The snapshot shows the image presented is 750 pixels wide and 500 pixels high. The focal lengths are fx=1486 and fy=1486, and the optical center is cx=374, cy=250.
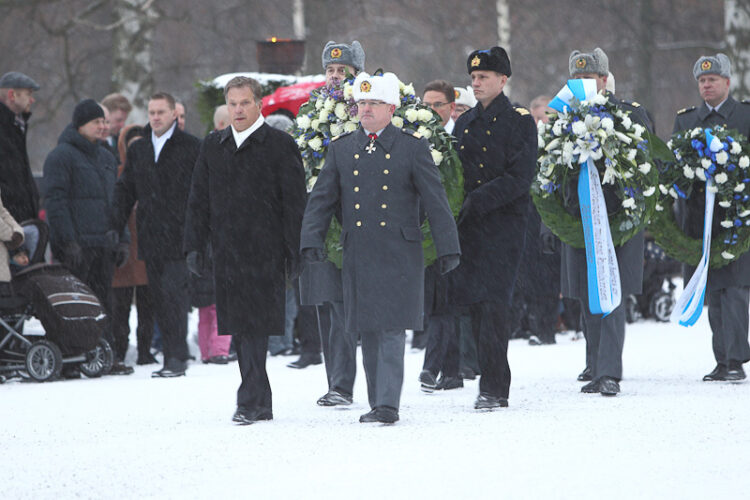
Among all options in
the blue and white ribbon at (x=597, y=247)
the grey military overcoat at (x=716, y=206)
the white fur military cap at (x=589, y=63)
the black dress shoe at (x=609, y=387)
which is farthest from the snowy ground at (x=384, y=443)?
the white fur military cap at (x=589, y=63)

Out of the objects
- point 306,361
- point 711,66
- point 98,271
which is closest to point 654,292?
point 306,361

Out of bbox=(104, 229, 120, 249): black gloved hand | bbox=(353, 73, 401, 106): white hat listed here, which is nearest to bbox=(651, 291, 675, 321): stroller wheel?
bbox=(104, 229, 120, 249): black gloved hand

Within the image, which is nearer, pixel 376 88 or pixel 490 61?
pixel 376 88

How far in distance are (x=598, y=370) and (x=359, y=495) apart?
160 inches

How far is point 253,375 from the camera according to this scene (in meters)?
9.00

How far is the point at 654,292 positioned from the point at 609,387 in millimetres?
8545

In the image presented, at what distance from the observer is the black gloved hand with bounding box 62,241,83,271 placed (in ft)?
42.1

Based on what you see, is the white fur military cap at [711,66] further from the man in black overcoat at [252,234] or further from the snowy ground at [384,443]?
the man in black overcoat at [252,234]

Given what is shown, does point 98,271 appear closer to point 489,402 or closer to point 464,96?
point 464,96

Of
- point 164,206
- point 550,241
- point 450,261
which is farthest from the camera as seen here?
point 164,206

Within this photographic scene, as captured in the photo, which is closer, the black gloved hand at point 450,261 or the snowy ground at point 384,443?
the snowy ground at point 384,443

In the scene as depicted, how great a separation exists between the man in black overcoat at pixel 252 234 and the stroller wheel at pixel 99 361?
12.0 ft

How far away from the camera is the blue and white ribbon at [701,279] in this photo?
11211mm

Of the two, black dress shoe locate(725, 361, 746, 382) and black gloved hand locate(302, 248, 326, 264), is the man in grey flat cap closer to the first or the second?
black gloved hand locate(302, 248, 326, 264)
